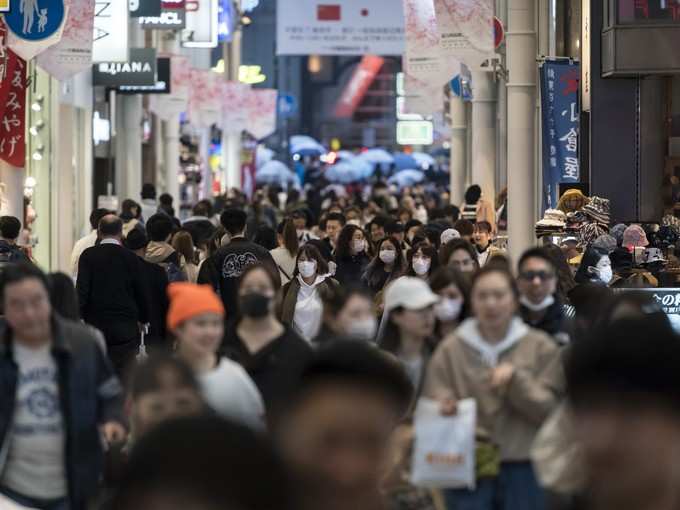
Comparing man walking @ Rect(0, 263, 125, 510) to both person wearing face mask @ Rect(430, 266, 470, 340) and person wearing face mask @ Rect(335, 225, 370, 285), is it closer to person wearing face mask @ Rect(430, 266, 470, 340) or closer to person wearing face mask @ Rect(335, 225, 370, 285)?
person wearing face mask @ Rect(430, 266, 470, 340)

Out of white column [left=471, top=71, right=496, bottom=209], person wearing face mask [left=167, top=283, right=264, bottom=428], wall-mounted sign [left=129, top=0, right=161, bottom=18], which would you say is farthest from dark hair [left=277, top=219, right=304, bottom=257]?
wall-mounted sign [left=129, top=0, right=161, bottom=18]

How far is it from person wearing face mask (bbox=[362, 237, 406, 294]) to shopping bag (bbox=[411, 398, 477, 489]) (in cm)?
788

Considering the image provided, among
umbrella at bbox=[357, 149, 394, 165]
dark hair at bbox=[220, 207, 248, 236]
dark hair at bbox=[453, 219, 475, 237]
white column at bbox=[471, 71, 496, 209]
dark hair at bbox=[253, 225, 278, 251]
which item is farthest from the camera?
umbrella at bbox=[357, 149, 394, 165]

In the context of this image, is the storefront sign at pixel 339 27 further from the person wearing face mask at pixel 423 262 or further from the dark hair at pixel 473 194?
the person wearing face mask at pixel 423 262

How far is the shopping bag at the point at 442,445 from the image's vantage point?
734 cm

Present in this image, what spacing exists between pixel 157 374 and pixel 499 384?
215 cm

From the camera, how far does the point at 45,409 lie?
7273mm

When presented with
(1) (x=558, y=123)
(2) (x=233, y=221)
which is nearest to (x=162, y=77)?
(1) (x=558, y=123)

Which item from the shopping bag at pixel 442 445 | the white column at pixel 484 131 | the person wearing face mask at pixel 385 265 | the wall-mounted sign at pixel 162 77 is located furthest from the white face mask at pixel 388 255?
the wall-mounted sign at pixel 162 77

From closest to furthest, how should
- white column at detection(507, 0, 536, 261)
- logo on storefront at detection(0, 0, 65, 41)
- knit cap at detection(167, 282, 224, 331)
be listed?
1. knit cap at detection(167, 282, 224, 331)
2. logo on storefront at detection(0, 0, 65, 41)
3. white column at detection(507, 0, 536, 261)

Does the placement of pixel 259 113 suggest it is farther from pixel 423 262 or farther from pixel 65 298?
pixel 65 298

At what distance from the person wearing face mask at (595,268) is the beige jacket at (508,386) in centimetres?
678

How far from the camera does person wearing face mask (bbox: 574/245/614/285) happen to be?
14.4m

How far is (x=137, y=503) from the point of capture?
261 cm
